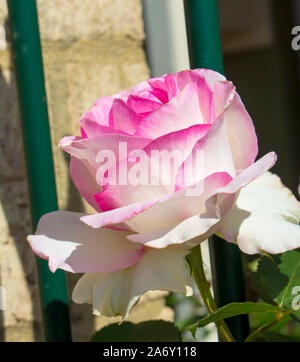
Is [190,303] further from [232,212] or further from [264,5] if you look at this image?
[264,5]

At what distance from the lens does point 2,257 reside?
1.84ft

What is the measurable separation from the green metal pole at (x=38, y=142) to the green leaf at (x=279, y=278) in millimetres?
166

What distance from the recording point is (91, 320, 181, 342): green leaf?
449mm

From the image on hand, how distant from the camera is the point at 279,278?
43cm

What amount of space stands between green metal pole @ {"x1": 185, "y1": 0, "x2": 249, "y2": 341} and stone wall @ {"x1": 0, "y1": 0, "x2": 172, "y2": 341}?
16cm

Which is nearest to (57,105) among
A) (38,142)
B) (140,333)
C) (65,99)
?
(65,99)

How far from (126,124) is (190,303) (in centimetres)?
39

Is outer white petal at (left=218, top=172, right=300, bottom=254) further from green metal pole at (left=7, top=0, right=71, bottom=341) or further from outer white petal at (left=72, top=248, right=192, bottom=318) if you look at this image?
green metal pole at (left=7, top=0, right=71, bottom=341)

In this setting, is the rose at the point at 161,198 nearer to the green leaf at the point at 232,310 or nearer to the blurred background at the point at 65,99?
the green leaf at the point at 232,310

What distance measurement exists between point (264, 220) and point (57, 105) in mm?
298

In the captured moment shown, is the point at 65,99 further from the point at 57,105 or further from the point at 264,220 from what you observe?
the point at 264,220

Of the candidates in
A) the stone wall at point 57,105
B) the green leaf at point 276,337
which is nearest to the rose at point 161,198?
the green leaf at point 276,337

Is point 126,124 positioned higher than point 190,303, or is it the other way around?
point 126,124

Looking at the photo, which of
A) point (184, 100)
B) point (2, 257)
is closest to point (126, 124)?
point (184, 100)
